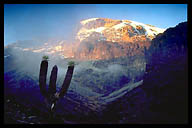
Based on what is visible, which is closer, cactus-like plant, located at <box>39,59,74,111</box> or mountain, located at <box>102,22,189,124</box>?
cactus-like plant, located at <box>39,59,74,111</box>

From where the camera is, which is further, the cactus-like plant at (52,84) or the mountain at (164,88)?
the mountain at (164,88)

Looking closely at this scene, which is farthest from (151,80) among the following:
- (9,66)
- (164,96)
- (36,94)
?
(9,66)

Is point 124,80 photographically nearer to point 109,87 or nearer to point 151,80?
point 109,87

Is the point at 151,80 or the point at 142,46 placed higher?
the point at 142,46

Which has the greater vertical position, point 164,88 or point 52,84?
point 52,84

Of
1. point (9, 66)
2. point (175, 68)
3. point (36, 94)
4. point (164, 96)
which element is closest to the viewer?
point (164, 96)

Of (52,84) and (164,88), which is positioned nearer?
(52,84)
